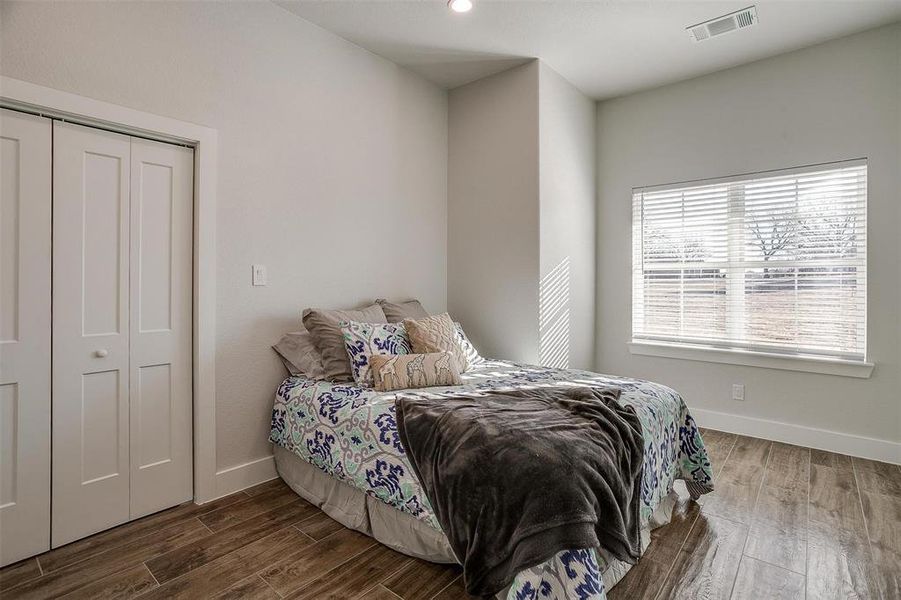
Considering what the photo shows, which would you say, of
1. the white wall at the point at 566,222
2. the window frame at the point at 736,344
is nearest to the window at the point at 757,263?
the window frame at the point at 736,344

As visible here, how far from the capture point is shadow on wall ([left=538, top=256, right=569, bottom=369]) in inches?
136

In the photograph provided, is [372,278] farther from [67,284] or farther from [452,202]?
[67,284]

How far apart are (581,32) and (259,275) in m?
2.62

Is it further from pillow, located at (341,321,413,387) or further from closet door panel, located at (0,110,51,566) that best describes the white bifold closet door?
pillow, located at (341,321,413,387)

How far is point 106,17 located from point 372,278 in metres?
1.97

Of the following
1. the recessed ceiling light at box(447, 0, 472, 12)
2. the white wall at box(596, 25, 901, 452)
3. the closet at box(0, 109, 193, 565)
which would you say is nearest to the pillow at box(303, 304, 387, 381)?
the closet at box(0, 109, 193, 565)

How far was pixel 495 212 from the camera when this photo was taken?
3635mm

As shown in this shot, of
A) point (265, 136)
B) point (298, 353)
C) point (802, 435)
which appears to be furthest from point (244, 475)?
point (802, 435)

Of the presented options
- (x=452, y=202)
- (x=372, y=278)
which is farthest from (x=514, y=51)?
(x=372, y=278)

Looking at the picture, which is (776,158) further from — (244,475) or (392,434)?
(244,475)

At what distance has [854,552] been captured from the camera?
6.42ft

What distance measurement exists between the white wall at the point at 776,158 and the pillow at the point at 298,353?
2709 millimetres

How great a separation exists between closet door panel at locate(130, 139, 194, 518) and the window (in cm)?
349

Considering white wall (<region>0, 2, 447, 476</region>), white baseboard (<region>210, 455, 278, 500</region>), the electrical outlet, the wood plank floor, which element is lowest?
the wood plank floor
